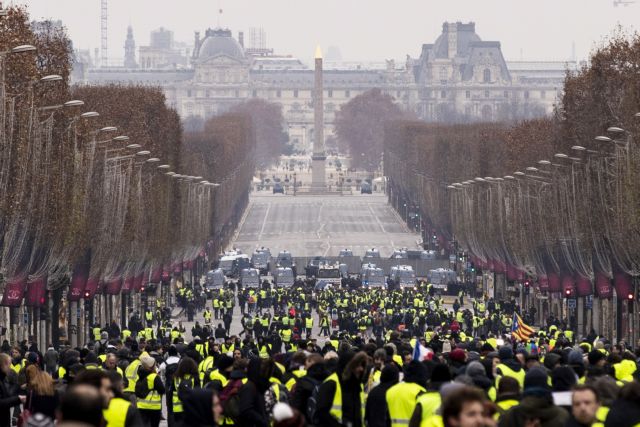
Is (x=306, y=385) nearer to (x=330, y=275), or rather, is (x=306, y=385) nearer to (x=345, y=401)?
(x=345, y=401)

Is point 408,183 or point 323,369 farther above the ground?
point 323,369

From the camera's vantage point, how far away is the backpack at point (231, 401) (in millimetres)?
21906

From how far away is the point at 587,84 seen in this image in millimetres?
72562

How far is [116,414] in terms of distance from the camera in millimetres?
20625

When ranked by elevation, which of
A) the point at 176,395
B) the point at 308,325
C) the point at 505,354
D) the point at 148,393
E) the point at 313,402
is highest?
the point at 313,402

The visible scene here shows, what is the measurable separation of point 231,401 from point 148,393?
6.23 metres

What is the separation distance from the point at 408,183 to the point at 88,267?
323 feet

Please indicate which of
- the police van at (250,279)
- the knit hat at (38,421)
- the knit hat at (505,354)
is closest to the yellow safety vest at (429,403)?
the knit hat at (38,421)

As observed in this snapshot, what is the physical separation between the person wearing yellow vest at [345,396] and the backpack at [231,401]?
783mm

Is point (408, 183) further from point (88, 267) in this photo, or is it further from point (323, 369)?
point (323, 369)

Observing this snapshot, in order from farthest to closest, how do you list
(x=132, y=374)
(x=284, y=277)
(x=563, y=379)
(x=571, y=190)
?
(x=284, y=277) < (x=571, y=190) < (x=132, y=374) < (x=563, y=379)

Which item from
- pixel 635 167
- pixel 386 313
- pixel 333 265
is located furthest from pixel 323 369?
pixel 333 265

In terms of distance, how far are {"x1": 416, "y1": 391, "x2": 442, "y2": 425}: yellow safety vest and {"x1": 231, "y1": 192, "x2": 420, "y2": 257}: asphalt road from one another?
105318 millimetres

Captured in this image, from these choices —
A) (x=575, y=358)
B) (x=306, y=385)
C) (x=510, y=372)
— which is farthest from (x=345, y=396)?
(x=575, y=358)
